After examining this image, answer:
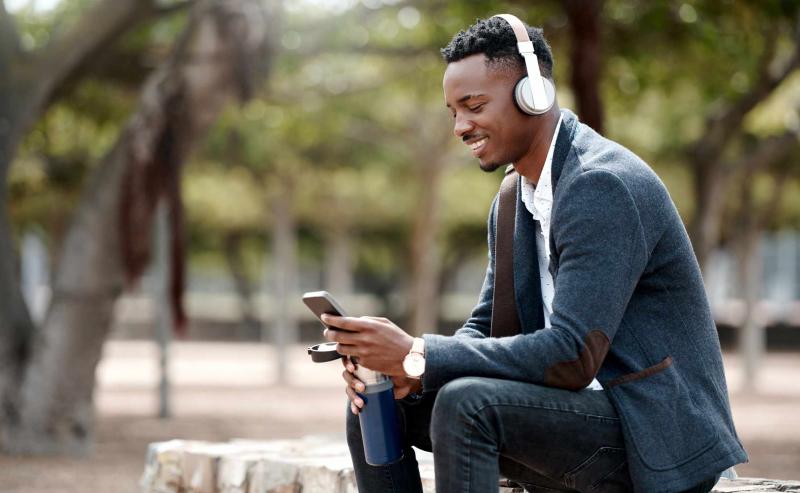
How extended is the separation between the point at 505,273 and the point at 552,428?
1.79ft

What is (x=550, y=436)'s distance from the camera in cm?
295

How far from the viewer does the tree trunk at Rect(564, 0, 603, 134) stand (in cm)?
931

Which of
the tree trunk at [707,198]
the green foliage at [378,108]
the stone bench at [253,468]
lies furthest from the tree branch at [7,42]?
the tree trunk at [707,198]

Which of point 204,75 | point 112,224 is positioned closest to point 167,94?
point 204,75

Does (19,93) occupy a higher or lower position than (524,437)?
higher

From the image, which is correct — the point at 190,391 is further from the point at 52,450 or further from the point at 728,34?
the point at 728,34

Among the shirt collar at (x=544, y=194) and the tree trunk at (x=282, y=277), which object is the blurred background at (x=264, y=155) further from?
the shirt collar at (x=544, y=194)

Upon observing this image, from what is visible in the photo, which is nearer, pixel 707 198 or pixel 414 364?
pixel 414 364

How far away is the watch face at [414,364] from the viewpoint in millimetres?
3020

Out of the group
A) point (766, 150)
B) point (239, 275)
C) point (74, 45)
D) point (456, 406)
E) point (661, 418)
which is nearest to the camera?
point (456, 406)

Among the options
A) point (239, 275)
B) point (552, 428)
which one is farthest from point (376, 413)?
point (239, 275)

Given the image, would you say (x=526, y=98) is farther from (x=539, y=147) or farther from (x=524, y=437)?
(x=524, y=437)

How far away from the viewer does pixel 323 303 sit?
3.05 m

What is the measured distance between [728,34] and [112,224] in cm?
627
